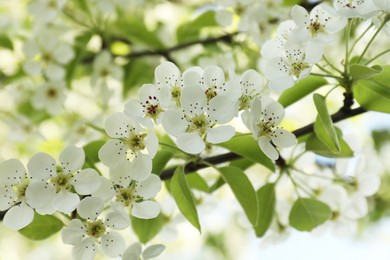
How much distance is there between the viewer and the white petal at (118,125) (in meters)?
1.00

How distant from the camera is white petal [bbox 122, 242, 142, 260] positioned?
103 cm

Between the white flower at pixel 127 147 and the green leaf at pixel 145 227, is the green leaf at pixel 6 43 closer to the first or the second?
the green leaf at pixel 145 227

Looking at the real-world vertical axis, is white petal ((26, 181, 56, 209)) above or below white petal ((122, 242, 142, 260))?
above

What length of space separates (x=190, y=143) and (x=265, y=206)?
35 cm

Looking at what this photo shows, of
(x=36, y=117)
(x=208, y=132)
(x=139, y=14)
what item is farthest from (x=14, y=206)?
(x=139, y=14)

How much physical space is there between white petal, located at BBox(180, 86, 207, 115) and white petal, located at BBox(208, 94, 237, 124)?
2 centimetres

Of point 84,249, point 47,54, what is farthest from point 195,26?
point 84,249

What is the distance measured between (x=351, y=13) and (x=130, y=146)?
40cm

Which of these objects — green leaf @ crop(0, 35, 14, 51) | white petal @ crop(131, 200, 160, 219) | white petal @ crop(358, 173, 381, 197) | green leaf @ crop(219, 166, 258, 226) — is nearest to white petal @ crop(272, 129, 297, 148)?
green leaf @ crop(219, 166, 258, 226)

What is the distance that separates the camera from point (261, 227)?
4.01 ft

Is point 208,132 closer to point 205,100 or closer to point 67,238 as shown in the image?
point 205,100

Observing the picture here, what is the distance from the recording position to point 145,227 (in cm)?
124

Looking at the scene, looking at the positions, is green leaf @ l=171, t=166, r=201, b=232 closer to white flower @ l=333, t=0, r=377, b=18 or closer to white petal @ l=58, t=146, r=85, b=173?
white petal @ l=58, t=146, r=85, b=173

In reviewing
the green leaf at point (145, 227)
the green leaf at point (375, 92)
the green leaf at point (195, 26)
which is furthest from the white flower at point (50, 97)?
the green leaf at point (375, 92)
